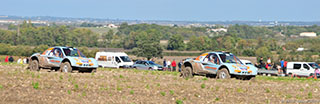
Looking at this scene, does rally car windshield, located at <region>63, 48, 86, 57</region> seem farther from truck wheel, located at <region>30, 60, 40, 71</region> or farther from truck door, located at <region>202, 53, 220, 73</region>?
truck door, located at <region>202, 53, 220, 73</region>

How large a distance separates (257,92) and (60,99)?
6895 millimetres

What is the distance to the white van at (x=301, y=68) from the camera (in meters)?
35.9

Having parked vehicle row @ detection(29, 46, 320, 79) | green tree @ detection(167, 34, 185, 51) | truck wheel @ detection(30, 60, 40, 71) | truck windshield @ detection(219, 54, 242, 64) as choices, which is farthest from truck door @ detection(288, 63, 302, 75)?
green tree @ detection(167, 34, 185, 51)

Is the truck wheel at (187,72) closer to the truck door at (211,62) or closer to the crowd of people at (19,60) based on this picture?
the truck door at (211,62)

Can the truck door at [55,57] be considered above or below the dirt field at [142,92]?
above

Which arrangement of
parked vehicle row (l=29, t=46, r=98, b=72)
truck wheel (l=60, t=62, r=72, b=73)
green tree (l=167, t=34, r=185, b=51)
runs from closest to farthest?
truck wheel (l=60, t=62, r=72, b=73), parked vehicle row (l=29, t=46, r=98, b=72), green tree (l=167, t=34, r=185, b=51)

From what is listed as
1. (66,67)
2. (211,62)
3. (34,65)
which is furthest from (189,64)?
(34,65)

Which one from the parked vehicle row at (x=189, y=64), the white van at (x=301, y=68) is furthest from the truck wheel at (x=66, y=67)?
the white van at (x=301, y=68)

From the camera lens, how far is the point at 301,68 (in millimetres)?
36625

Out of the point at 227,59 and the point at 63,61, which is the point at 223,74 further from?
the point at 63,61

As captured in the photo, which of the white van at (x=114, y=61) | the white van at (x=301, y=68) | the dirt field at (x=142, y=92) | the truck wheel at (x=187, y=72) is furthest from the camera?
the white van at (x=114, y=61)

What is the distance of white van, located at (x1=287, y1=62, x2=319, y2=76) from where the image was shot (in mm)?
35938

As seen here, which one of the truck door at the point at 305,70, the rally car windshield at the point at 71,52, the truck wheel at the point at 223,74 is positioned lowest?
the truck door at the point at 305,70

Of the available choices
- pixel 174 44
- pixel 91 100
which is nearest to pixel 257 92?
pixel 91 100
